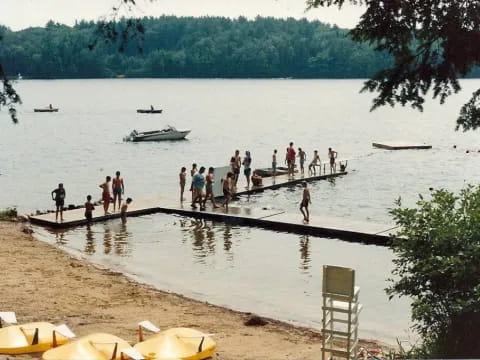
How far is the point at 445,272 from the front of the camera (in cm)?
952

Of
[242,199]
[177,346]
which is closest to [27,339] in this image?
[177,346]

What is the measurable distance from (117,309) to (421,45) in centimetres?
852

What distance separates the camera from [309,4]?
8.88 meters

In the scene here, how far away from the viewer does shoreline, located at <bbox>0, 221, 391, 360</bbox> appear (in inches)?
490

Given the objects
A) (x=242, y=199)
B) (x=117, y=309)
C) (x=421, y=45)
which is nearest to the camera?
(x=421, y=45)

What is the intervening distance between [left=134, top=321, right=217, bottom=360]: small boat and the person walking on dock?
44.2ft

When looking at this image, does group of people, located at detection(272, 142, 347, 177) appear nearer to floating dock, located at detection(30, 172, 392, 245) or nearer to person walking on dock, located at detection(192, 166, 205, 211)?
floating dock, located at detection(30, 172, 392, 245)

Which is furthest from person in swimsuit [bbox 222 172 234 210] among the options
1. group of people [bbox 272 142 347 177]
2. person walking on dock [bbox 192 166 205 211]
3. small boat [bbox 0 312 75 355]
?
small boat [bbox 0 312 75 355]

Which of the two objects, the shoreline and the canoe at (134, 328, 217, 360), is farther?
the shoreline

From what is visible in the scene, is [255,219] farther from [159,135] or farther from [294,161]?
[159,135]

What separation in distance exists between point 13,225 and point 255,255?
9.29m

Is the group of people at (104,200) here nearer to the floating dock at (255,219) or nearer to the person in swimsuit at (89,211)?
the person in swimsuit at (89,211)

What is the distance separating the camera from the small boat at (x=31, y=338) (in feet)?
34.6

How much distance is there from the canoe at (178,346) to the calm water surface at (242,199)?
345 centimetres
